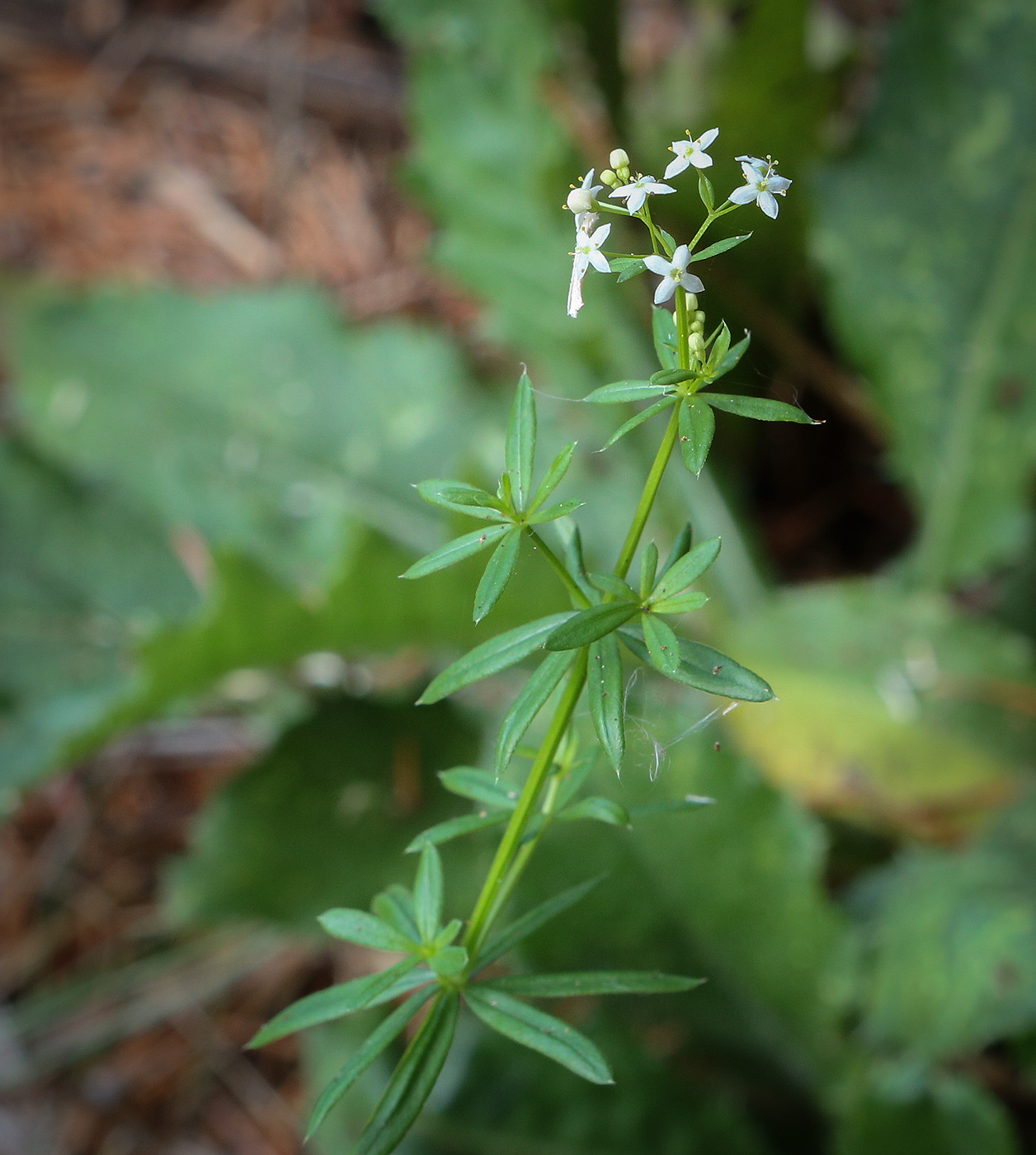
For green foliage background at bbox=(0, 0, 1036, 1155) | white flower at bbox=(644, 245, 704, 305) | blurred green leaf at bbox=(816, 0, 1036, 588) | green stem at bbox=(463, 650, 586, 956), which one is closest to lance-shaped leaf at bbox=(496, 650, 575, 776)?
green stem at bbox=(463, 650, 586, 956)

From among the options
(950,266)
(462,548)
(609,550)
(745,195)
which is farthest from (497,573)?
(950,266)

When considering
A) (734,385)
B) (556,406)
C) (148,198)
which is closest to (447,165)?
(556,406)

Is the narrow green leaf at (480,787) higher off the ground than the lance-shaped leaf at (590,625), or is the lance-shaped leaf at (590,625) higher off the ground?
the lance-shaped leaf at (590,625)

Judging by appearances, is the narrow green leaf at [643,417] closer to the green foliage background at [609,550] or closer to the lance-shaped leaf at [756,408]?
the lance-shaped leaf at [756,408]

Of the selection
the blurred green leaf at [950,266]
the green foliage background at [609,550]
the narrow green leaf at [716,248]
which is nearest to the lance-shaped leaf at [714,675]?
the narrow green leaf at [716,248]

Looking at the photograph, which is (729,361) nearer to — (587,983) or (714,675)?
(714,675)

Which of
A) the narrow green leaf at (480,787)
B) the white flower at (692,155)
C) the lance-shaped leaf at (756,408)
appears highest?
the white flower at (692,155)

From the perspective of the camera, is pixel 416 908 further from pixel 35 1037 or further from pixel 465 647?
pixel 35 1037
